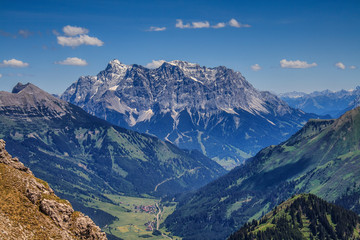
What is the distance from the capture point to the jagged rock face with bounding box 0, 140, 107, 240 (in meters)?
88.8

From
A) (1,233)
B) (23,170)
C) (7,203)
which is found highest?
(23,170)

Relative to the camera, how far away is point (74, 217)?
4119 inches

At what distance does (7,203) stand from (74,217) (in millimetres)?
18334

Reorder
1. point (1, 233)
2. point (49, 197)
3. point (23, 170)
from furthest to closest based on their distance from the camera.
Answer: point (23, 170) → point (49, 197) → point (1, 233)

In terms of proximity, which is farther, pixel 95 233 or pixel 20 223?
pixel 95 233

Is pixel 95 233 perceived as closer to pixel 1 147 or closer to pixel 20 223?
pixel 20 223

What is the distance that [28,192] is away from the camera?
98.4 metres

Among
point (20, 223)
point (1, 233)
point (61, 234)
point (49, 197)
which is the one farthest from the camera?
point (49, 197)

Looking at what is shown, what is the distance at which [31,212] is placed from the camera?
94438 mm

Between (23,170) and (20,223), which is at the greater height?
(23,170)

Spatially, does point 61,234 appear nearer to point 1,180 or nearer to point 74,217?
point 74,217

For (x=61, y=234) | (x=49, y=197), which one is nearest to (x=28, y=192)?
(x=49, y=197)

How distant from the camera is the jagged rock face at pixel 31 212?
88.8 metres

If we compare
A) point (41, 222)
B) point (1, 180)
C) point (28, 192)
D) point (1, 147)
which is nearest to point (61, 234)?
point (41, 222)
